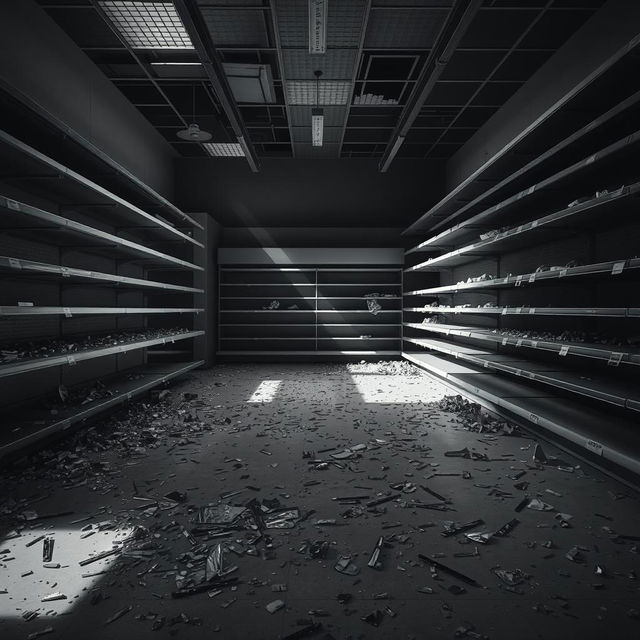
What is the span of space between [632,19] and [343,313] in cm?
645

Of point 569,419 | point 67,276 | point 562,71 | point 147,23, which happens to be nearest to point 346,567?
point 569,419

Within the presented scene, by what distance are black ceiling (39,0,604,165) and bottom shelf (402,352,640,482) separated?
3632 millimetres

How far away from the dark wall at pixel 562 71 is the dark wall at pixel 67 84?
18.3 feet

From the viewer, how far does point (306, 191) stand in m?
9.36

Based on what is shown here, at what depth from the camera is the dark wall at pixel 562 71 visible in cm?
390

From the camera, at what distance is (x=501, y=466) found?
10.1 feet

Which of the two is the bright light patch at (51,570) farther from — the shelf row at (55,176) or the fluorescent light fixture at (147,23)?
the fluorescent light fixture at (147,23)

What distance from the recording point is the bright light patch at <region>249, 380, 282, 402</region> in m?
5.38

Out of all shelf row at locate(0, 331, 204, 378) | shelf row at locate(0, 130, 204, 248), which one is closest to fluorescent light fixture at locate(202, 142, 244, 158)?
shelf row at locate(0, 130, 204, 248)

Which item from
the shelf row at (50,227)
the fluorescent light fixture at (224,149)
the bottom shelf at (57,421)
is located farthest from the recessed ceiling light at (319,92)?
the bottom shelf at (57,421)

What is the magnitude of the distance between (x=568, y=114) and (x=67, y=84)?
18.9 ft

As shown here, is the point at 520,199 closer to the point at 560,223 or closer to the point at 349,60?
the point at 560,223

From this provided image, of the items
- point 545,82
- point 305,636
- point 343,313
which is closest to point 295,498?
point 305,636

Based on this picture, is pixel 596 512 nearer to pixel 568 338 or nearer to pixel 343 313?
pixel 568 338
